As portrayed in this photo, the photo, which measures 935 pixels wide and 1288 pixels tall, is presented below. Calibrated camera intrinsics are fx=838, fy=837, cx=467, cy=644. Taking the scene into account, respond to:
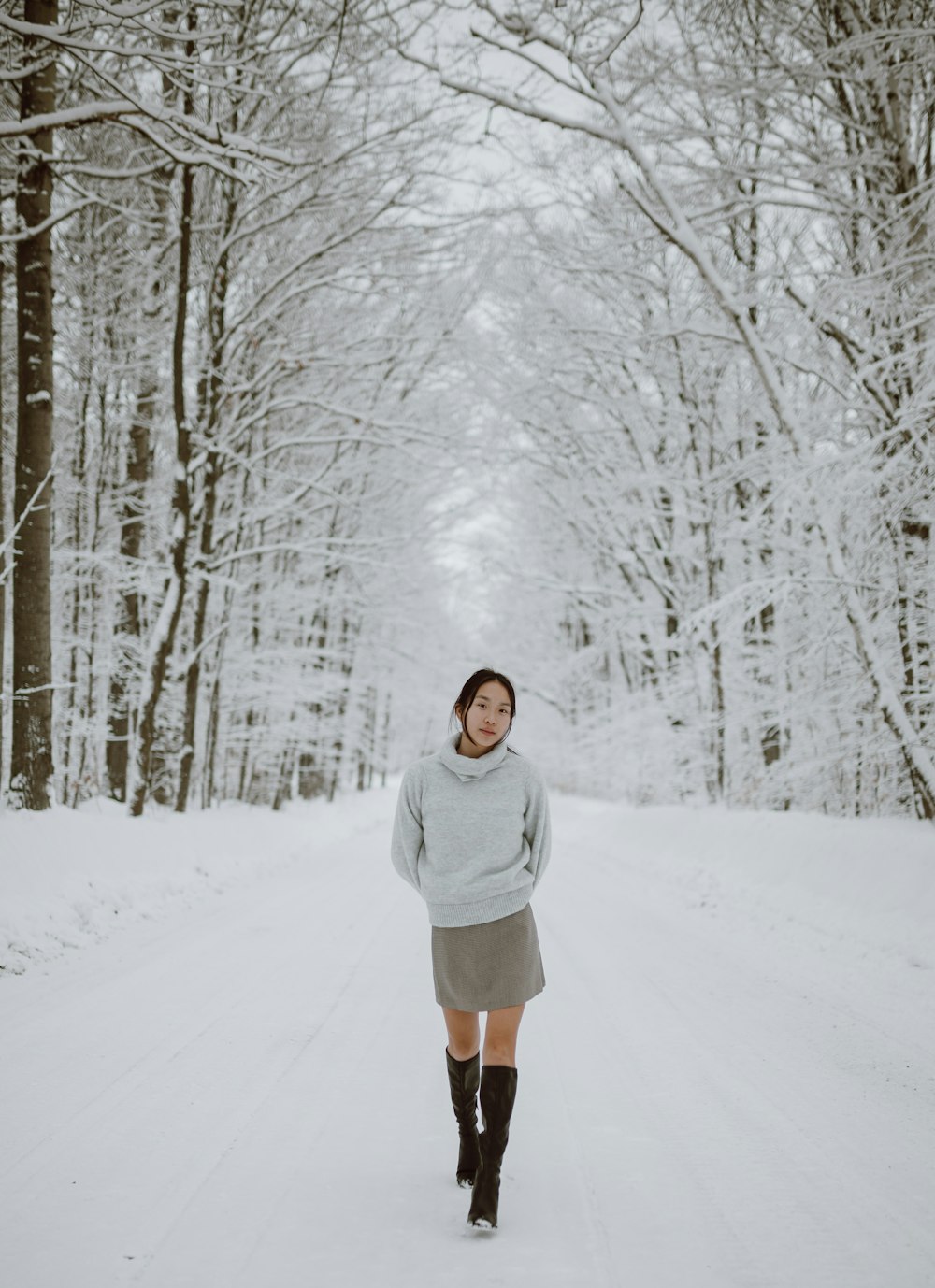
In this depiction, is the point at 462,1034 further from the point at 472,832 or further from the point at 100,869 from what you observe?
the point at 100,869

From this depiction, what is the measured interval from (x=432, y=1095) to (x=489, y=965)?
1.18 metres

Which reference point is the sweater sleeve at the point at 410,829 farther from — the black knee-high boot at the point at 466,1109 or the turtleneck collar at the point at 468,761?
the black knee-high boot at the point at 466,1109

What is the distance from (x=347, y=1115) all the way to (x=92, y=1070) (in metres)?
1.18

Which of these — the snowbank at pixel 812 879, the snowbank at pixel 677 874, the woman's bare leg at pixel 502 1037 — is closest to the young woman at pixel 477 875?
the woman's bare leg at pixel 502 1037

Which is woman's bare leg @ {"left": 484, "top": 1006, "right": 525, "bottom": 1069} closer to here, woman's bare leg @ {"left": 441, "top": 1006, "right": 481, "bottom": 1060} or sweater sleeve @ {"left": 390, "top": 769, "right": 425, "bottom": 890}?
woman's bare leg @ {"left": 441, "top": 1006, "right": 481, "bottom": 1060}

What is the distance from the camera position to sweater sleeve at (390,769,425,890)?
114 inches

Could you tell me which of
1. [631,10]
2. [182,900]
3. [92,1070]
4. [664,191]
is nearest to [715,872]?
[182,900]

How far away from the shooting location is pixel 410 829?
291 cm

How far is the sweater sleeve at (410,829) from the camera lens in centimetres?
290

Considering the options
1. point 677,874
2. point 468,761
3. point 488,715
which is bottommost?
point 677,874

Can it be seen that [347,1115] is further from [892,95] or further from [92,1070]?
[892,95]

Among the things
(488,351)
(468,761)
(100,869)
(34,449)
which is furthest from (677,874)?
(488,351)

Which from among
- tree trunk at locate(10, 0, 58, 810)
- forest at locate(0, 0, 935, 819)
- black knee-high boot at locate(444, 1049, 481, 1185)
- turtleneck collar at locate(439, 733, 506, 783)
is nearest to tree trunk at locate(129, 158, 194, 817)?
forest at locate(0, 0, 935, 819)

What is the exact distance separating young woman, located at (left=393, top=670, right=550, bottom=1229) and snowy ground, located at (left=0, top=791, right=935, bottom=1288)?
455mm
